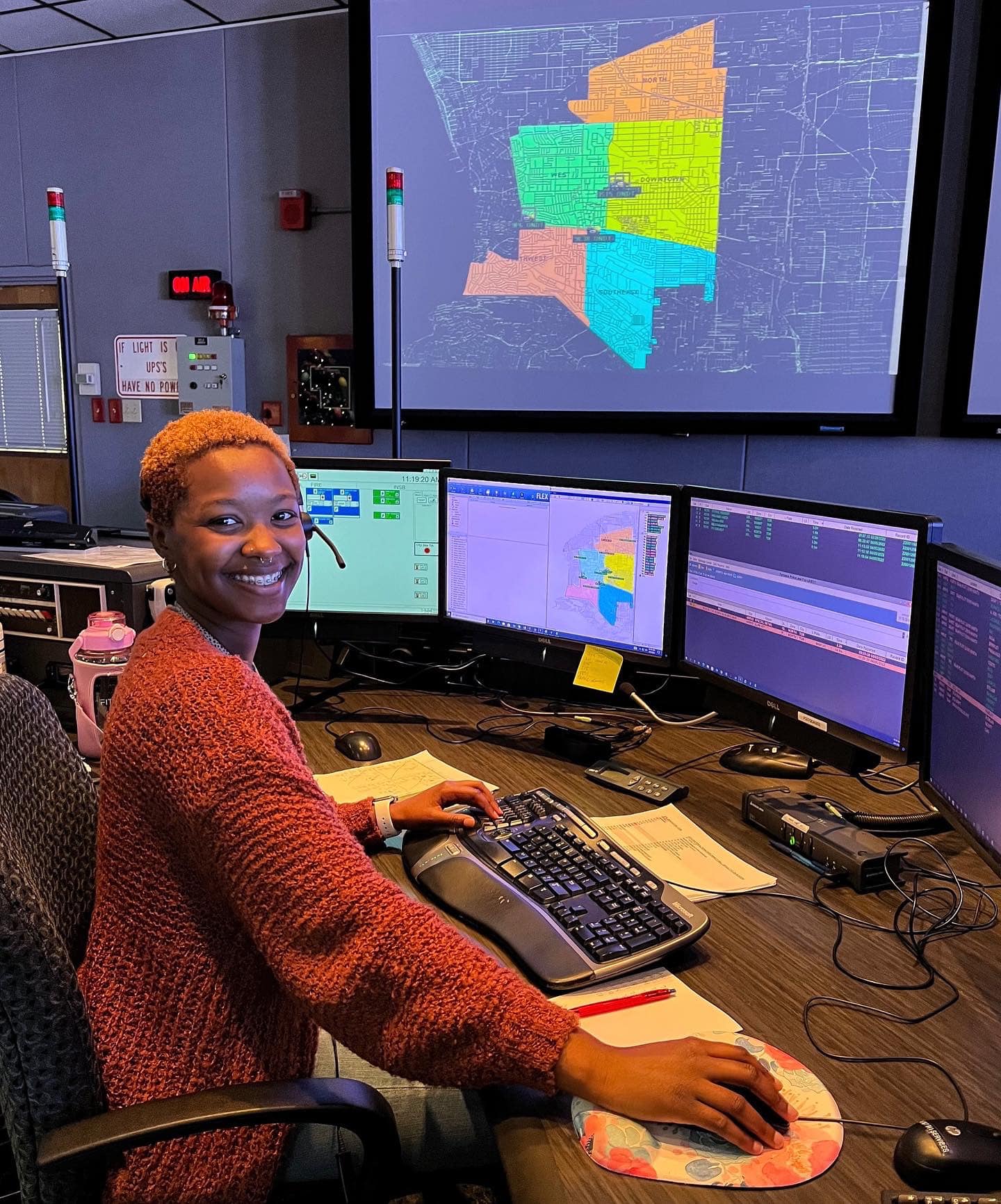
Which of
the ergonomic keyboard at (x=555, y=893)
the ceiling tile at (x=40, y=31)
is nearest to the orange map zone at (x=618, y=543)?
the ergonomic keyboard at (x=555, y=893)

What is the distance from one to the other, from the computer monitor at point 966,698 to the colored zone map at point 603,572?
1.87 ft

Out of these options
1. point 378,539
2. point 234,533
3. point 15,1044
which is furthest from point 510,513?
point 15,1044

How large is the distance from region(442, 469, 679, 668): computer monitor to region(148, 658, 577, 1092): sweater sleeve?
2.93 ft

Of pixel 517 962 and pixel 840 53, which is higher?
pixel 840 53

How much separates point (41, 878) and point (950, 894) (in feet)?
3.52

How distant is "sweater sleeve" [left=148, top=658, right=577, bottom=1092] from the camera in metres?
0.78

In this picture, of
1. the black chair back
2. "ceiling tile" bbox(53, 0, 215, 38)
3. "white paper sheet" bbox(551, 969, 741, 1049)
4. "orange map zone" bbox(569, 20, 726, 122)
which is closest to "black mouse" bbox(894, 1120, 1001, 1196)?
"white paper sheet" bbox(551, 969, 741, 1049)

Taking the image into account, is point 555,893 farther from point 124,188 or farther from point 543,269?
point 124,188

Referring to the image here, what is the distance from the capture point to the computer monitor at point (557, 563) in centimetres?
160

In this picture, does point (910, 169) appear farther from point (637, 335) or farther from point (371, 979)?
point (371, 979)

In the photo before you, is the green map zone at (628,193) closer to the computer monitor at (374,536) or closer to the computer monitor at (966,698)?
the computer monitor at (374,536)

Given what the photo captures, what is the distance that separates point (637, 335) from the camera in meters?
2.43

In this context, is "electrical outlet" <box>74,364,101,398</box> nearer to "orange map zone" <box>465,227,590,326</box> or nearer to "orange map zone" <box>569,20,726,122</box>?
"orange map zone" <box>465,227,590,326</box>

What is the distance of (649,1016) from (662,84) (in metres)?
2.22
